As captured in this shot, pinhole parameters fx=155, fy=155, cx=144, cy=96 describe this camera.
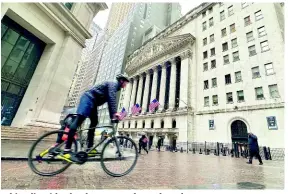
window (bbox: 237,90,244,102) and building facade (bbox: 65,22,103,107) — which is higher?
building facade (bbox: 65,22,103,107)

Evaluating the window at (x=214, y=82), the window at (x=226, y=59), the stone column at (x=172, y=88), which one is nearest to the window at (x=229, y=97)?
the window at (x=214, y=82)

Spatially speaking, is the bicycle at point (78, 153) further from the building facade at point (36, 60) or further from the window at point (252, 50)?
the window at point (252, 50)

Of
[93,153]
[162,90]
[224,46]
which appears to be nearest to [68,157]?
[93,153]

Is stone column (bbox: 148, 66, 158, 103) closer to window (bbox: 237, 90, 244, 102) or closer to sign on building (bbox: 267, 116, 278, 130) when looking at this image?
window (bbox: 237, 90, 244, 102)

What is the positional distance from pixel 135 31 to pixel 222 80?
5989 centimetres

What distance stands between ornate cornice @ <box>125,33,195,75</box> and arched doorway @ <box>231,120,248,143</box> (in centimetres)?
1822

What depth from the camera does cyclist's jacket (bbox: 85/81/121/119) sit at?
3.69 metres

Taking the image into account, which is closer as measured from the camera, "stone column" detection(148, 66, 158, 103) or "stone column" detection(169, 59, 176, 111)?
"stone column" detection(169, 59, 176, 111)

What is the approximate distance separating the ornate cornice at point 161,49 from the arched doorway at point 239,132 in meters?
18.2

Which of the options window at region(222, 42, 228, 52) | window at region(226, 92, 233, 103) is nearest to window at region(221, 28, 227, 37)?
window at region(222, 42, 228, 52)

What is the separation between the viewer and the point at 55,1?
36.8ft

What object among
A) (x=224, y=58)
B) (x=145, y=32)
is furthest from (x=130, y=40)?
(x=224, y=58)

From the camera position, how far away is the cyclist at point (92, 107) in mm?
3294
